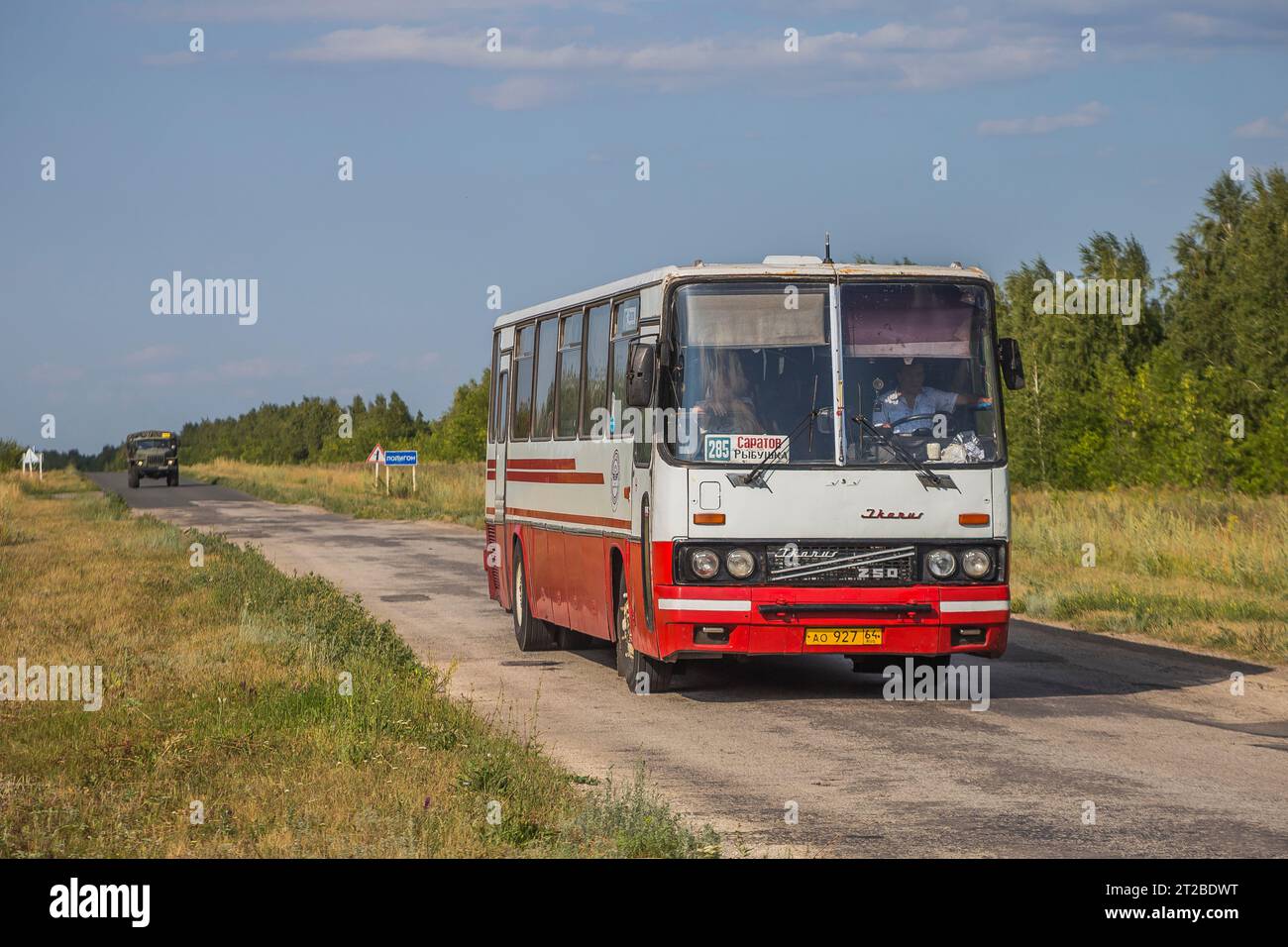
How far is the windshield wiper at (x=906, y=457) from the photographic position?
485 inches

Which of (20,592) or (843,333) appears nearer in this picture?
(843,333)

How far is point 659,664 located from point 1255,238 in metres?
53.2

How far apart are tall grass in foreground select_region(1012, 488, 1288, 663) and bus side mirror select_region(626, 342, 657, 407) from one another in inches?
271

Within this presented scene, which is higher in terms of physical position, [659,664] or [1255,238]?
[1255,238]

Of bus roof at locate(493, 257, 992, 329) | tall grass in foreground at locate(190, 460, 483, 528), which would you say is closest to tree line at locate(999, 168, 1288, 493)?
tall grass in foreground at locate(190, 460, 483, 528)

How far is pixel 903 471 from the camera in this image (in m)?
12.3

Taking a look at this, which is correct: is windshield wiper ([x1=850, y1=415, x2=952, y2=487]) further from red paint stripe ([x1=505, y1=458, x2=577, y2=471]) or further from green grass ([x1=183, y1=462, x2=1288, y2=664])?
green grass ([x1=183, y1=462, x2=1288, y2=664])

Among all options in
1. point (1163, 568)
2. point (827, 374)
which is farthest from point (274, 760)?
point (1163, 568)

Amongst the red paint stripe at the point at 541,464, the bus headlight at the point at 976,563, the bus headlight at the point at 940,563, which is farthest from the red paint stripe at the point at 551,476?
the bus headlight at the point at 976,563

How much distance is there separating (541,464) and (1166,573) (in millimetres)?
10568

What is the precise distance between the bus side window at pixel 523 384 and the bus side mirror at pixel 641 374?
499cm
